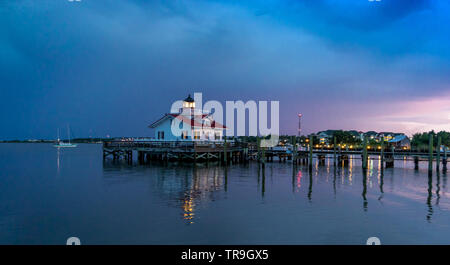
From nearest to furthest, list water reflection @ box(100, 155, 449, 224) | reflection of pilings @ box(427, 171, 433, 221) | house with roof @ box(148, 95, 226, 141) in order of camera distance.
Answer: reflection of pilings @ box(427, 171, 433, 221) → water reflection @ box(100, 155, 449, 224) → house with roof @ box(148, 95, 226, 141)

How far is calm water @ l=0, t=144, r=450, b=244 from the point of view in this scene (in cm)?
1384

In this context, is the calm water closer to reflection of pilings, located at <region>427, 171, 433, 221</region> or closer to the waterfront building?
reflection of pilings, located at <region>427, 171, 433, 221</region>

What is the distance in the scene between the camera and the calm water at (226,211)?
13836mm

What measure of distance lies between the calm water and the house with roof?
19.3 metres

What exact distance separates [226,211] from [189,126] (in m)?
31.4

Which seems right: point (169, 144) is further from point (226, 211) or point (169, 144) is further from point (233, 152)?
point (226, 211)

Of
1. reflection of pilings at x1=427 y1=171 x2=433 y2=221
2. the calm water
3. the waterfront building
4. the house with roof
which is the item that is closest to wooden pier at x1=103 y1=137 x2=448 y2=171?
the house with roof

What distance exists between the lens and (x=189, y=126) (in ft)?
159

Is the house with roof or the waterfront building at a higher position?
the house with roof

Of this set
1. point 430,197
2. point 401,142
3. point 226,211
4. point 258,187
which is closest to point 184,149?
point 258,187

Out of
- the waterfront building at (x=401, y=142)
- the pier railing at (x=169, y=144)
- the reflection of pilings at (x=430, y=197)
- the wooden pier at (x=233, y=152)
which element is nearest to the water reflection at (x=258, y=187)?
the reflection of pilings at (x=430, y=197)
